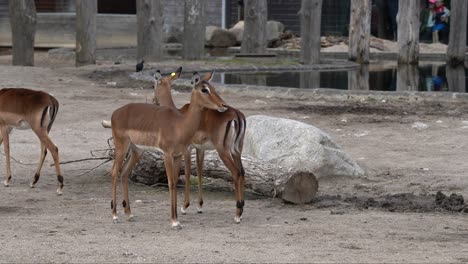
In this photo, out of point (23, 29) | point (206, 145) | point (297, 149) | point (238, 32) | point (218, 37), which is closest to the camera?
point (206, 145)

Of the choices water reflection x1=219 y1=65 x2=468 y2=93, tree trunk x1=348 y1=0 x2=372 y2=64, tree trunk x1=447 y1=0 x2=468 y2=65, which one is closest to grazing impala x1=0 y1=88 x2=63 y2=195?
water reflection x1=219 y1=65 x2=468 y2=93

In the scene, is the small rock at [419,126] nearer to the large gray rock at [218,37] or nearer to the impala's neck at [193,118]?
the impala's neck at [193,118]

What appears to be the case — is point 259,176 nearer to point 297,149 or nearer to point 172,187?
point 297,149

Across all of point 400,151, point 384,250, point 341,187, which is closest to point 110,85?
point 400,151

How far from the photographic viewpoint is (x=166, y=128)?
8.17 meters

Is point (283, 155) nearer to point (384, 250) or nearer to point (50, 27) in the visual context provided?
point (384, 250)

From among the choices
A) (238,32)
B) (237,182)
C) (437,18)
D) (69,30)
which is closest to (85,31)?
(69,30)

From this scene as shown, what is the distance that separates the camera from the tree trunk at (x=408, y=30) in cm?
2411

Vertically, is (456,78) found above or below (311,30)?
below

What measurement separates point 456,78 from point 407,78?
983 mm

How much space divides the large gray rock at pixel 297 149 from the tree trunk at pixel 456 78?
8475 millimetres

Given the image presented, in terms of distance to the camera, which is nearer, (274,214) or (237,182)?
(237,182)

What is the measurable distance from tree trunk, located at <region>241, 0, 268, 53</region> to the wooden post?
1.86m

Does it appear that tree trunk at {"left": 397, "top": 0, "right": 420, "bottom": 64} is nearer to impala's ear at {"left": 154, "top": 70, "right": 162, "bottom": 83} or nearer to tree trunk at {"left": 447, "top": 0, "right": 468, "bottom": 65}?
tree trunk at {"left": 447, "top": 0, "right": 468, "bottom": 65}
